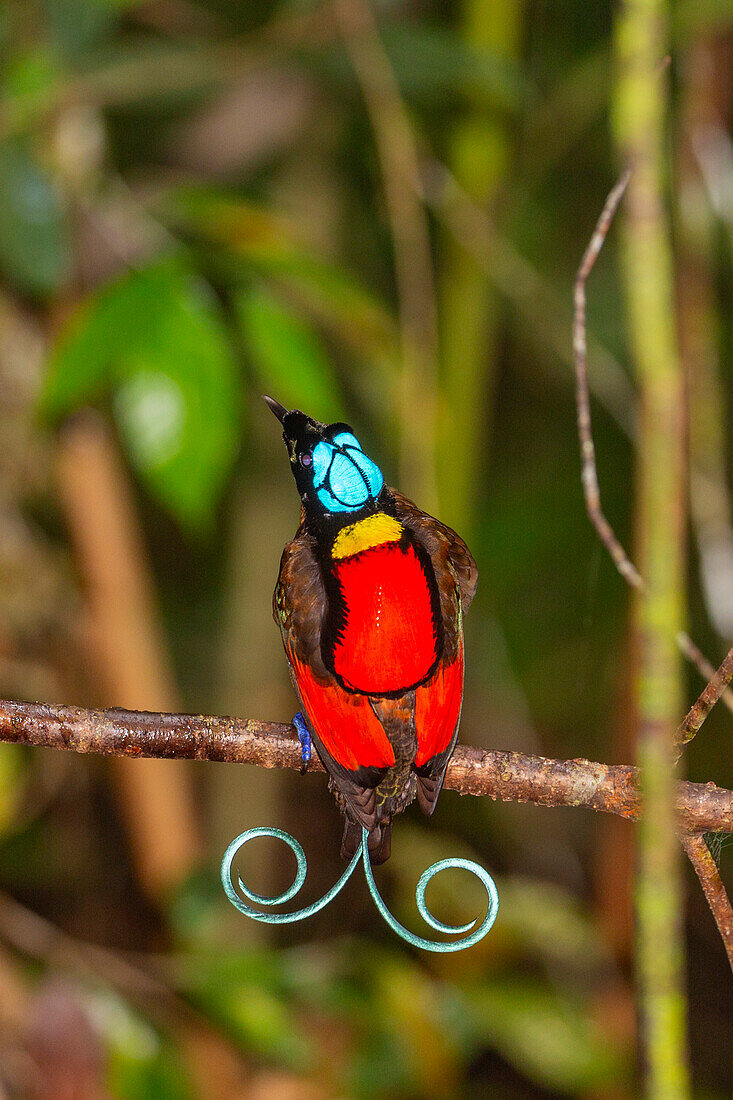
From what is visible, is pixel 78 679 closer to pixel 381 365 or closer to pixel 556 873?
pixel 381 365

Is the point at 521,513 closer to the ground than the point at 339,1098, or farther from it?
farther from it

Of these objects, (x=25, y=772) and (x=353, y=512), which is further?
(x=25, y=772)

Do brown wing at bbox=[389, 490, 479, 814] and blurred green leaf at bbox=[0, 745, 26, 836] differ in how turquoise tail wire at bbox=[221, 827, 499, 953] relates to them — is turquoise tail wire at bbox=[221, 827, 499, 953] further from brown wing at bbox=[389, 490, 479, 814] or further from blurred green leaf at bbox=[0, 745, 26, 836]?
blurred green leaf at bbox=[0, 745, 26, 836]

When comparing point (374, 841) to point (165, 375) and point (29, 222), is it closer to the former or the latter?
point (165, 375)

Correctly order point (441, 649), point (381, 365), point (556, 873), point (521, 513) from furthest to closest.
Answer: point (556, 873) < point (521, 513) < point (381, 365) < point (441, 649)

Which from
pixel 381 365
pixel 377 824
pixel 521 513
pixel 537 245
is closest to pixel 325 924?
pixel 521 513

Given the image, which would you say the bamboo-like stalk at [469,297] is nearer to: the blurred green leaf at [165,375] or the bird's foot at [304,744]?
the blurred green leaf at [165,375]
